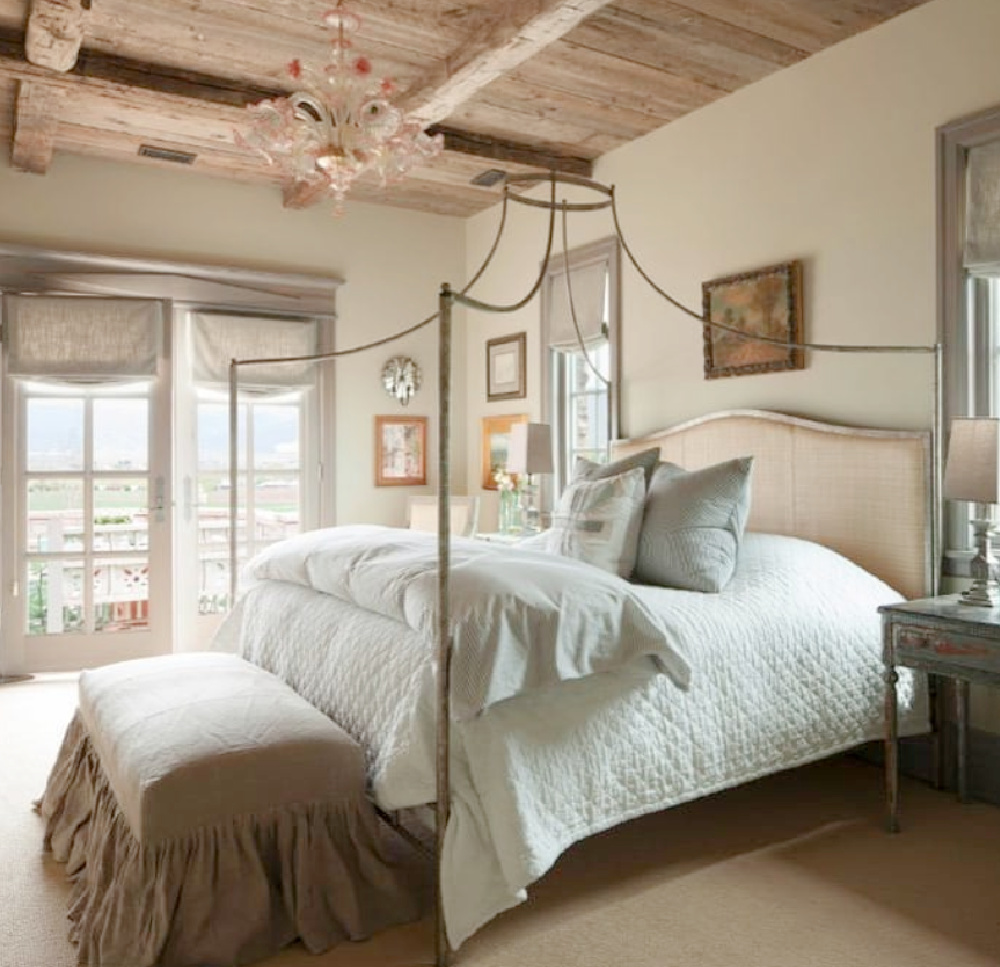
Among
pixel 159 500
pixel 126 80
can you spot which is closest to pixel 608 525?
pixel 126 80

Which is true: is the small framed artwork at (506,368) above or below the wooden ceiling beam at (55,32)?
below

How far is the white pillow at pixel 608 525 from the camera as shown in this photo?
302 centimetres

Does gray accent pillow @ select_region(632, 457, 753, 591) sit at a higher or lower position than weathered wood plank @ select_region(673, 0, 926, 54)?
lower

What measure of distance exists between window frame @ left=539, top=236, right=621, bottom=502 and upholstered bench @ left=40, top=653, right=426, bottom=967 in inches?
108

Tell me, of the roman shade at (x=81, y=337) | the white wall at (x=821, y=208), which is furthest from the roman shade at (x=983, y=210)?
the roman shade at (x=81, y=337)

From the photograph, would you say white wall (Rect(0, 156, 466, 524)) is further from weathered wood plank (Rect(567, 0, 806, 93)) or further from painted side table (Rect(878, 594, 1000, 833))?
painted side table (Rect(878, 594, 1000, 833))

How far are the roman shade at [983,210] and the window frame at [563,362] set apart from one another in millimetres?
1840

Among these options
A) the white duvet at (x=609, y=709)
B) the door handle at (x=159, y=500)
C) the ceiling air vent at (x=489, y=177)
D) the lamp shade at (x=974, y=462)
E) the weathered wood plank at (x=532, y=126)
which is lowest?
the white duvet at (x=609, y=709)

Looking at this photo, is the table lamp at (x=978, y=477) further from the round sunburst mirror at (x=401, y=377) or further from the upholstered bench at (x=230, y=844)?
the round sunburst mirror at (x=401, y=377)

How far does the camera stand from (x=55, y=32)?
3.11m

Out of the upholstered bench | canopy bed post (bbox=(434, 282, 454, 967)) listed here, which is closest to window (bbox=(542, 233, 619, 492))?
canopy bed post (bbox=(434, 282, 454, 967))

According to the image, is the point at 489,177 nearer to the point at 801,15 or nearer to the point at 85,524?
the point at 801,15

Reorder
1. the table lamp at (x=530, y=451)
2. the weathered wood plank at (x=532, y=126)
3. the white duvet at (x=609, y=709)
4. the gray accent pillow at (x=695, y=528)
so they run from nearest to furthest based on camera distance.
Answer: the white duvet at (x=609, y=709) < the gray accent pillow at (x=695, y=528) < the weathered wood plank at (x=532, y=126) < the table lamp at (x=530, y=451)

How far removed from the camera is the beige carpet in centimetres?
211
